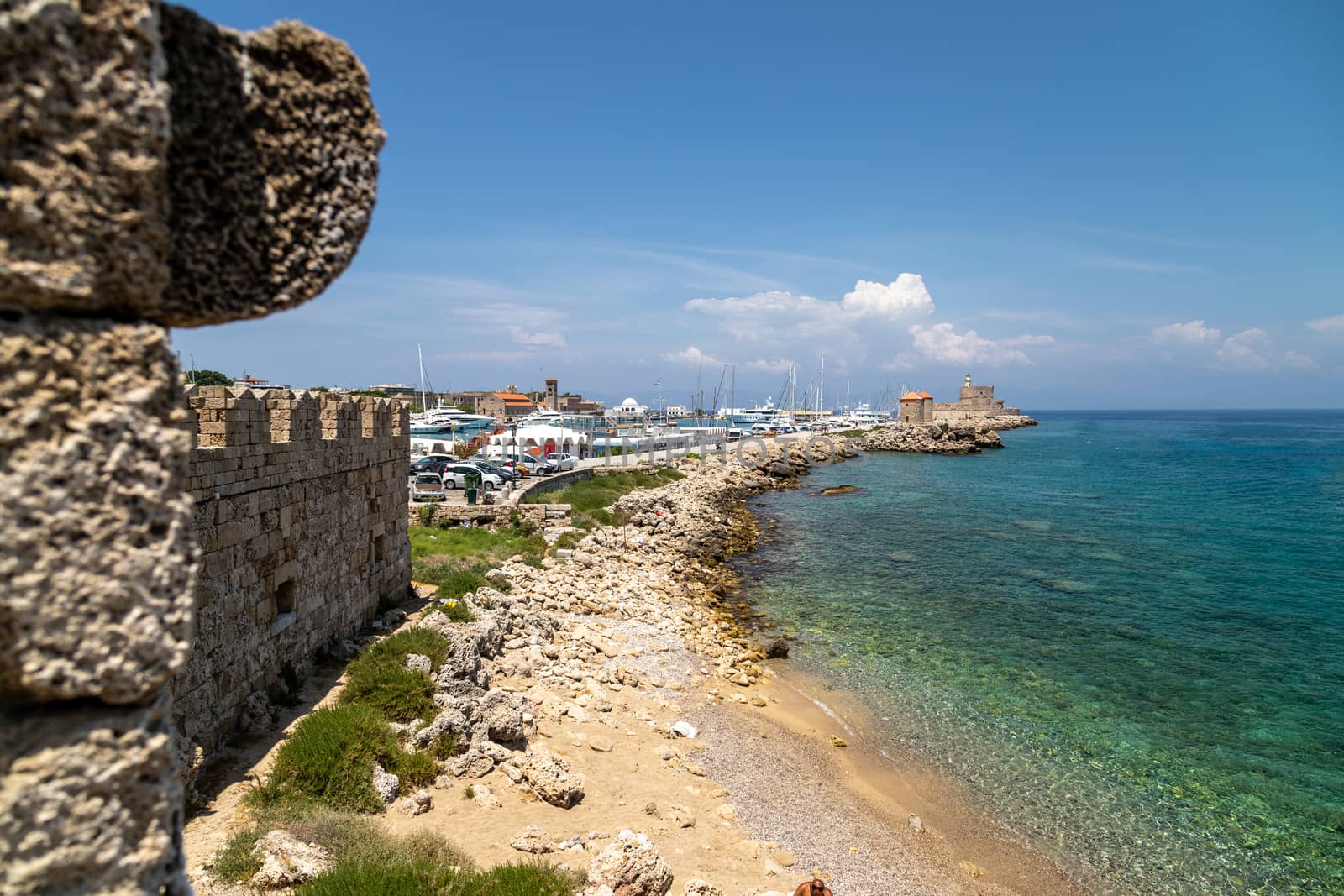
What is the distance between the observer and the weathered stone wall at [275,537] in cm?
736

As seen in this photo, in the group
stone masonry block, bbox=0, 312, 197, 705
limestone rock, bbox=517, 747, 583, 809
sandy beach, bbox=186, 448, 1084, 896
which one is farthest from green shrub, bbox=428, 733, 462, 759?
stone masonry block, bbox=0, 312, 197, 705

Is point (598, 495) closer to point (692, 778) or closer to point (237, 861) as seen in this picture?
point (692, 778)

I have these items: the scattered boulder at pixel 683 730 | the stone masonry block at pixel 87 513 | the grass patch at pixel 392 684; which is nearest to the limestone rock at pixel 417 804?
the grass patch at pixel 392 684

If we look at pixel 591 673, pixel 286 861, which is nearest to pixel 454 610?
pixel 591 673

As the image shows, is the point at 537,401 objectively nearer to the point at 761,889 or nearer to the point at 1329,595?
the point at 1329,595

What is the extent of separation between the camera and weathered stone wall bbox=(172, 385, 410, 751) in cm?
736

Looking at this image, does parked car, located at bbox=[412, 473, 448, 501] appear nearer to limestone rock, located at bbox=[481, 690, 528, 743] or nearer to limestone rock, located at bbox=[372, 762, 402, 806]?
limestone rock, located at bbox=[481, 690, 528, 743]

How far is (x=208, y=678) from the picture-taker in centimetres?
727

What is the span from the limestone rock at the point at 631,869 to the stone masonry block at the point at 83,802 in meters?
5.44

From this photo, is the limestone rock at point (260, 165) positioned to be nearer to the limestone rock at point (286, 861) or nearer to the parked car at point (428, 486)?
the limestone rock at point (286, 861)

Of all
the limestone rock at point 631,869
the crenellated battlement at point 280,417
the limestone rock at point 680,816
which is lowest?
the limestone rock at point 680,816

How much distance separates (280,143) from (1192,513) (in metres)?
45.1

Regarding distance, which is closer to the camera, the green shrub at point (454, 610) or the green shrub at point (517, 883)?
the green shrub at point (517, 883)

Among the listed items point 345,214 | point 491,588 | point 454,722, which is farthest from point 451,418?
point 345,214
